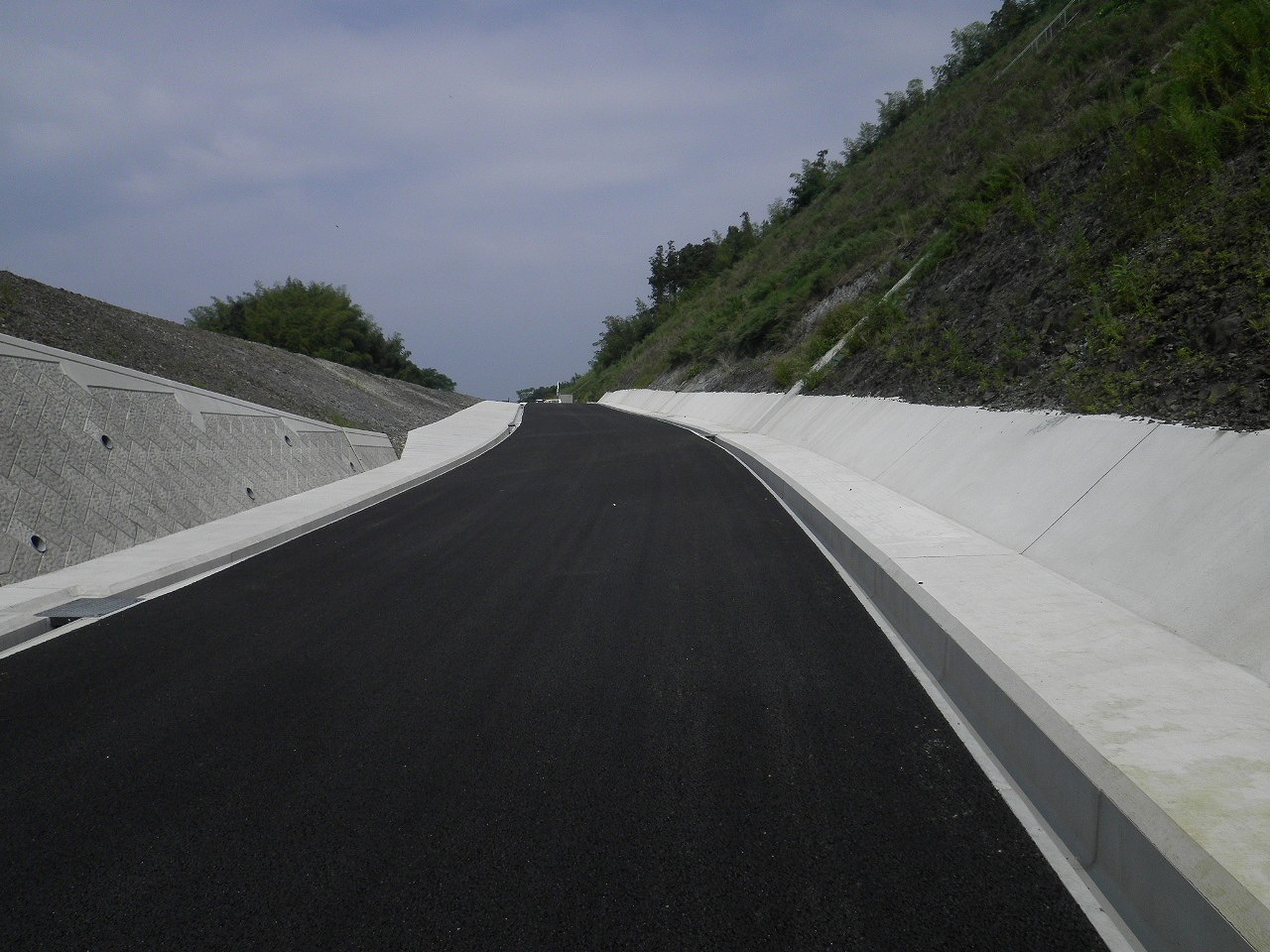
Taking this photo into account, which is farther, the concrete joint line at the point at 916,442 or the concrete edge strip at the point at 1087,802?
the concrete joint line at the point at 916,442

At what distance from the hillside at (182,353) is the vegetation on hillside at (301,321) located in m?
36.9

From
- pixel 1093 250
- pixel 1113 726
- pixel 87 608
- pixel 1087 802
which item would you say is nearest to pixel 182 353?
pixel 87 608

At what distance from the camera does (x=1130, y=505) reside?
738 cm

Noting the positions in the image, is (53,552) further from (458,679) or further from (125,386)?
(458,679)

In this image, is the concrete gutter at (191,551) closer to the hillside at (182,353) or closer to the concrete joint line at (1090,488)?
the hillside at (182,353)

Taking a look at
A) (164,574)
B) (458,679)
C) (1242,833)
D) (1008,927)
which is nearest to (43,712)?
(458,679)

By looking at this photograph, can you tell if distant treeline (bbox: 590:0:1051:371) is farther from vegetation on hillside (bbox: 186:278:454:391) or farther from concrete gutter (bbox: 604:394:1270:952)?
concrete gutter (bbox: 604:394:1270:952)

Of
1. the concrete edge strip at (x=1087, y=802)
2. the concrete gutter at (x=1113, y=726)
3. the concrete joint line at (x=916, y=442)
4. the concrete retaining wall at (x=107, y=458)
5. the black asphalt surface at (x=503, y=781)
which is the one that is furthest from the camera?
the concrete joint line at (x=916, y=442)

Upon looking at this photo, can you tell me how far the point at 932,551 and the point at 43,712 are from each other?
7.40 m

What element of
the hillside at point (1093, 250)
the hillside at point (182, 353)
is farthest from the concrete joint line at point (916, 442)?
the hillside at point (182, 353)

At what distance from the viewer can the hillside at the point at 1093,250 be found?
Answer: 966 cm

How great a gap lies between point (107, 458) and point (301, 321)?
6316cm

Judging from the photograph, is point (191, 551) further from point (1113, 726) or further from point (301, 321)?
point (301, 321)

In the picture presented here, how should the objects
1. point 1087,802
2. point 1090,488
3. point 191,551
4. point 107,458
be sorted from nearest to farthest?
1. point 1087,802
2. point 1090,488
3. point 191,551
4. point 107,458
